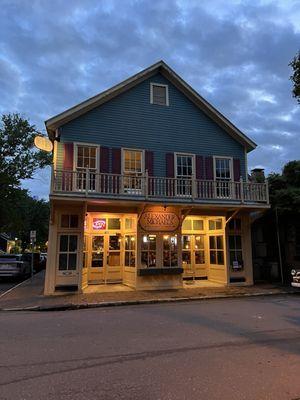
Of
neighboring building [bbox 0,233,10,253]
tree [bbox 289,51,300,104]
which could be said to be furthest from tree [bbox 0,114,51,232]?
neighboring building [bbox 0,233,10,253]

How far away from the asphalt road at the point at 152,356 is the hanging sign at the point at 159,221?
6178mm

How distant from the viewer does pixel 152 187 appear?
16359mm

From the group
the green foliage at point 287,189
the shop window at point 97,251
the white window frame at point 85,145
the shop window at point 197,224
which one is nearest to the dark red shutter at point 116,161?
the white window frame at point 85,145

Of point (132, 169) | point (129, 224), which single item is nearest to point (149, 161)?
point (132, 169)

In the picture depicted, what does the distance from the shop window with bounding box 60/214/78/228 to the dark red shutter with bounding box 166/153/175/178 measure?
4.52 m

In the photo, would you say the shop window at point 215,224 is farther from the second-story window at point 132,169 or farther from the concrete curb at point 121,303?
the second-story window at point 132,169

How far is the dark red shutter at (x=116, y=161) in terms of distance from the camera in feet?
54.2

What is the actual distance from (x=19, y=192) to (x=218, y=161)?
1939cm

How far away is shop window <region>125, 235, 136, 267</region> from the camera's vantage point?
16.6 meters

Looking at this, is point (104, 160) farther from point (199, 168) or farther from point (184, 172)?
point (199, 168)

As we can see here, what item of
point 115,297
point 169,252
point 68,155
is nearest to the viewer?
point 115,297

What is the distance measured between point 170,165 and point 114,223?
3649 mm

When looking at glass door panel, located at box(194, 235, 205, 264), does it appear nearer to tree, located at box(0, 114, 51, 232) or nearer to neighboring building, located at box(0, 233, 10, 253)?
tree, located at box(0, 114, 51, 232)

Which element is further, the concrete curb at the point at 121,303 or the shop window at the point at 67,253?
the shop window at the point at 67,253
